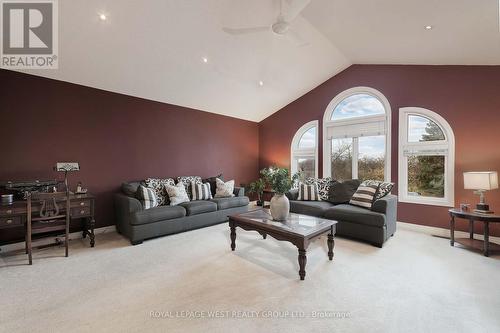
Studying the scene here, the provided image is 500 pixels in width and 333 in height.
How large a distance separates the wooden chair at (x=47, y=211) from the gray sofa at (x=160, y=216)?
2.42 feet

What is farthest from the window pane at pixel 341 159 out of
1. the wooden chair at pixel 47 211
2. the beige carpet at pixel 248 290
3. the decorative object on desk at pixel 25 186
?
the decorative object on desk at pixel 25 186

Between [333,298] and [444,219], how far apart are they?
126 inches

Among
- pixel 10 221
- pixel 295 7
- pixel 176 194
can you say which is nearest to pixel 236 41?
pixel 295 7

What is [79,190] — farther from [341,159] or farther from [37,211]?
[341,159]

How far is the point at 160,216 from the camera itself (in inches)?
141

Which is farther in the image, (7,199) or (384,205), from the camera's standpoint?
(384,205)

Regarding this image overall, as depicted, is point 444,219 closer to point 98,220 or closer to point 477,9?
point 477,9

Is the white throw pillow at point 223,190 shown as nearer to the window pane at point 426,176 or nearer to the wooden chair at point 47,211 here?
the wooden chair at point 47,211

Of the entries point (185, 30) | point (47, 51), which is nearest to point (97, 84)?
point (47, 51)

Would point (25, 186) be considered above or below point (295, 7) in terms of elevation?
below

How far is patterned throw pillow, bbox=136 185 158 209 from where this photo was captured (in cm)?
361

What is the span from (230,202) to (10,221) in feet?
10.5

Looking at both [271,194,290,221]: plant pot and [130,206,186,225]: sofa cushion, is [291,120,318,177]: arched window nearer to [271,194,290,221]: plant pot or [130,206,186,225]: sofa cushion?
[271,194,290,221]: plant pot

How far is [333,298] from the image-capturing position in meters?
2.04
